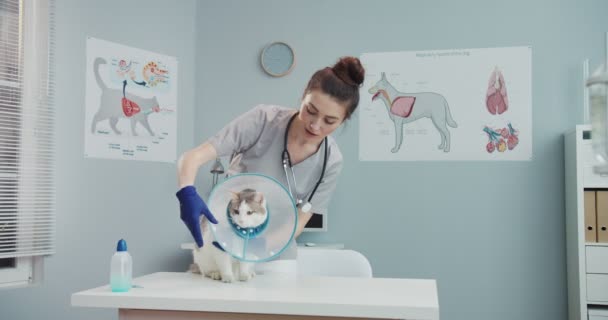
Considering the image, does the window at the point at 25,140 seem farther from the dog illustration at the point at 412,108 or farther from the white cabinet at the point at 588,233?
the white cabinet at the point at 588,233

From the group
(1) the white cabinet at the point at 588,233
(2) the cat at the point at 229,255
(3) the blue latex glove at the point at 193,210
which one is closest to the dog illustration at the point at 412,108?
(1) the white cabinet at the point at 588,233

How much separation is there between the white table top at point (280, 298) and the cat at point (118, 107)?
1.63m

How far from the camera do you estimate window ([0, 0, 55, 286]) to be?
9.09 feet

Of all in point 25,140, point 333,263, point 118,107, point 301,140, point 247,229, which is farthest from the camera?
point 118,107

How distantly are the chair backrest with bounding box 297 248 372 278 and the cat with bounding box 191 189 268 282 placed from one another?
0.44 m

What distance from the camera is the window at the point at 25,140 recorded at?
277 centimetres

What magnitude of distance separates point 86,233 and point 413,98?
191 centimetres

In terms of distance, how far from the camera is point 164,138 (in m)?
3.55

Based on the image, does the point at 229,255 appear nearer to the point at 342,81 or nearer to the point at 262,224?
the point at 262,224

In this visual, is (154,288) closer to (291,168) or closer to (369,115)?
(291,168)

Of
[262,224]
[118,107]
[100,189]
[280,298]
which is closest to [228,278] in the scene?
[262,224]

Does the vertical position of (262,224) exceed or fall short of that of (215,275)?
it exceeds it

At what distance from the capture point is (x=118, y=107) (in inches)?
130

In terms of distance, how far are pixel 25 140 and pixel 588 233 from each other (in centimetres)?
272
